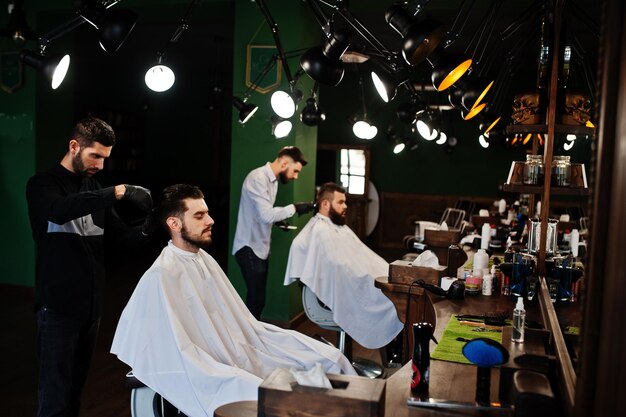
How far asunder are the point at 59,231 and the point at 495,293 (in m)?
2.02

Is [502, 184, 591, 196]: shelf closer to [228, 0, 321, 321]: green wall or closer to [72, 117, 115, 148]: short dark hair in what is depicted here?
[72, 117, 115, 148]: short dark hair

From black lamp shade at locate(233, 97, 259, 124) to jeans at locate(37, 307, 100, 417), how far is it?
97.0 inches

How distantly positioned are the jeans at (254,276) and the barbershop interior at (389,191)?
0.96ft

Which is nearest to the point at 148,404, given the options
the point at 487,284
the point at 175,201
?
the point at 175,201

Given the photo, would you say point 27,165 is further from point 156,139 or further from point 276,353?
point 156,139

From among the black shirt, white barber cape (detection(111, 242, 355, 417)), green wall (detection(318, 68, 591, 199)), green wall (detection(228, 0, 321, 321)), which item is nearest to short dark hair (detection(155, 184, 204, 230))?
white barber cape (detection(111, 242, 355, 417))

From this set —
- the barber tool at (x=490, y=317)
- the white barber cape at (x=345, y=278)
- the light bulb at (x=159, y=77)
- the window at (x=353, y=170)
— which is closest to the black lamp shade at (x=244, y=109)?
the white barber cape at (x=345, y=278)

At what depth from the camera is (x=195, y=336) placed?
2.17 meters

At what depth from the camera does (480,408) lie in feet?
5.18

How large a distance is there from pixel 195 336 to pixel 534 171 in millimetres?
2028

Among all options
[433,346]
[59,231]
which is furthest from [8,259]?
[433,346]

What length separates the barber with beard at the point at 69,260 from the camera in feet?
8.38

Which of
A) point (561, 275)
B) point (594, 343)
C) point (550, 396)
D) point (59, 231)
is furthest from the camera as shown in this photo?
point (561, 275)

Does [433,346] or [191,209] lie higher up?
[191,209]
